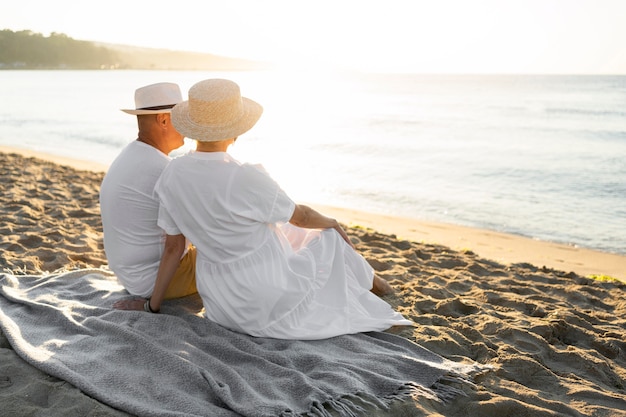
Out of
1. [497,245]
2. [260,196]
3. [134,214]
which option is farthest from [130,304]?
[497,245]

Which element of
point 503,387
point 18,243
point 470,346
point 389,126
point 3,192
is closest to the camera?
point 503,387

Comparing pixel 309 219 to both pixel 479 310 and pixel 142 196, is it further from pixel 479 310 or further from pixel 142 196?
pixel 479 310

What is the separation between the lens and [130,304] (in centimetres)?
365

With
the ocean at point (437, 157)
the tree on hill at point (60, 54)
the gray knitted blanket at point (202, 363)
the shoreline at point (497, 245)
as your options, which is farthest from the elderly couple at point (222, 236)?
the tree on hill at point (60, 54)

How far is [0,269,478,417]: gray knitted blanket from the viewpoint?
2.73 m

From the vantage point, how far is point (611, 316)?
14.2 feet

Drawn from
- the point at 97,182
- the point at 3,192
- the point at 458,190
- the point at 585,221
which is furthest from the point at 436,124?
the point at 3,192

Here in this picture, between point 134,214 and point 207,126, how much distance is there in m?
0.80

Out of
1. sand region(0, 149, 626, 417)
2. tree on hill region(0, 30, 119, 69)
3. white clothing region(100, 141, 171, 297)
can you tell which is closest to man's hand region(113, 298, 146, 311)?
white clothing region(100, 141, 171, 297)

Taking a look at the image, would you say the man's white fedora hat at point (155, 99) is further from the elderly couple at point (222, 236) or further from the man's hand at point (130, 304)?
the man's hand at point (130, 304)

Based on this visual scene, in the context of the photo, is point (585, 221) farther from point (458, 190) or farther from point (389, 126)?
point (389, 126)

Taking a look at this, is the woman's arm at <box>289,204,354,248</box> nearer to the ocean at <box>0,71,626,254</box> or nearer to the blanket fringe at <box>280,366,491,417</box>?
the blanket fringe at <box>280,366,491,417</box>

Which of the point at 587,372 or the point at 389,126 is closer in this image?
the point at 587,372

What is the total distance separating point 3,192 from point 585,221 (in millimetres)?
8581
